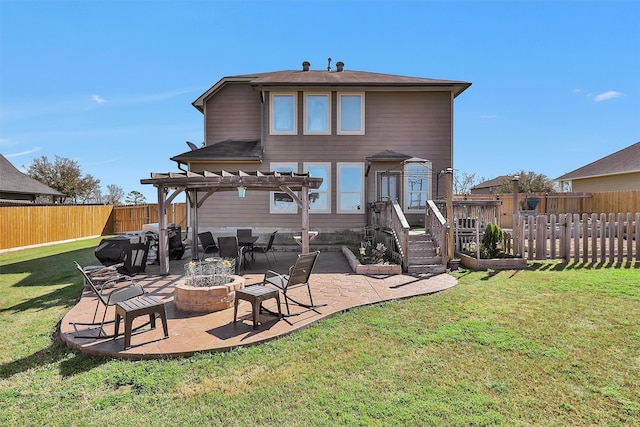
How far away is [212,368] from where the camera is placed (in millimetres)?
3527

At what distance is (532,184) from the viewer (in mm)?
32844

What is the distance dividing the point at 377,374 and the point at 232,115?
1266cm

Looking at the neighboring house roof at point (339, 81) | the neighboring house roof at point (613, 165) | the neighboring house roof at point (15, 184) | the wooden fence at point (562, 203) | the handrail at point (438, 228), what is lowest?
the handrail at point (438, 228)

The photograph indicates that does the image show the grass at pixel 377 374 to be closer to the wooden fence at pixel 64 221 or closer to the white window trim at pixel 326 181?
the white window trim at pixel 326 181

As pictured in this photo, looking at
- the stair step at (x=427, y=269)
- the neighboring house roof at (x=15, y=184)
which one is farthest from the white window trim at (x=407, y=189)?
the neighboring house roof at (x=15, y=184)

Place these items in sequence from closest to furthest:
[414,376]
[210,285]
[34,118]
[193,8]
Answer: [414,376]
[210,285]
[193,8]
[34,118]

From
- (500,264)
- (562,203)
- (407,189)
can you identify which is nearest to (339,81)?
(407,189)

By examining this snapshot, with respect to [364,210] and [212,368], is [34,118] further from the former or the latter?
[212,368]

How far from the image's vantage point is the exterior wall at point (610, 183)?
18.5m

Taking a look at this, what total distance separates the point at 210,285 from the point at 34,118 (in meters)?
28.9

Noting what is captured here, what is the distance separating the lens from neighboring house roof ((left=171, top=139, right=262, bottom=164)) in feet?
39.7

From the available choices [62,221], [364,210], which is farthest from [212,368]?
[62,221]

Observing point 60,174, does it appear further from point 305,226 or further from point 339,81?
point 305,226

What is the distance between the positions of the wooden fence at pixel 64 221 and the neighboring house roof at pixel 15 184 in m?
5.85
